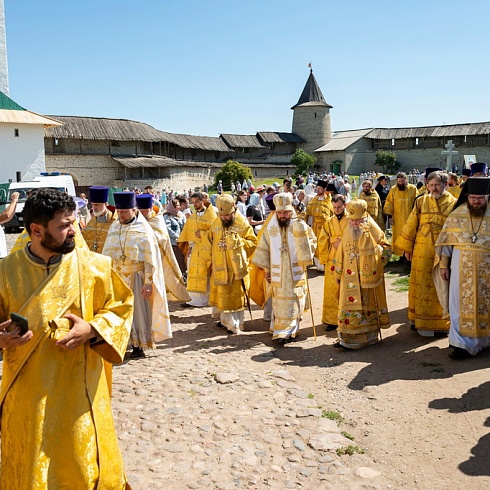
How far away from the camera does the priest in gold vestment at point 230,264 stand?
7.95 metres

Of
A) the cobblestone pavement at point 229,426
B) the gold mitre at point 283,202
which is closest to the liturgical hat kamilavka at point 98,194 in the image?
the cobblestone pavement at point 229,426

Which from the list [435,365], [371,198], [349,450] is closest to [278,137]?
→ [371,198]

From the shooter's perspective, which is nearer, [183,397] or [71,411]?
[71,411]

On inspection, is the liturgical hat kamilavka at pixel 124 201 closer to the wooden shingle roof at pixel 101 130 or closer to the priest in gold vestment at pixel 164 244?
the priest in gold vestment at pixel 164 244

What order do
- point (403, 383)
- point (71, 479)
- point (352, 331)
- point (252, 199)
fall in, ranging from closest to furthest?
1. point (71, 479)
2. point (403, 383)
3. point (352, 331)
4. point (252, 199)

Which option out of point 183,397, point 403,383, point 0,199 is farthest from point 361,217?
point 0,199

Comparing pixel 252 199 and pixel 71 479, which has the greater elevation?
pixel 252 199

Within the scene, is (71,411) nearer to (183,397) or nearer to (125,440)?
(125,440)

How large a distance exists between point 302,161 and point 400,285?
5013 cm

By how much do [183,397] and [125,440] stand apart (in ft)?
3.24

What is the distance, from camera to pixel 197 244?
9.27m

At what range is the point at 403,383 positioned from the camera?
5922 mm

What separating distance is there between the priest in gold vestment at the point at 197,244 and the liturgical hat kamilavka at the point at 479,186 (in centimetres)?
400

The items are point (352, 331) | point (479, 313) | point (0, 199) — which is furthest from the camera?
point (0, 199)
